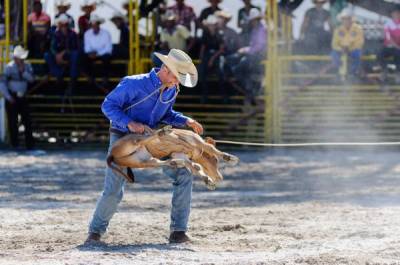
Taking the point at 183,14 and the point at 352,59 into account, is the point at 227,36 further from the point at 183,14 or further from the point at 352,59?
the point at 352,59

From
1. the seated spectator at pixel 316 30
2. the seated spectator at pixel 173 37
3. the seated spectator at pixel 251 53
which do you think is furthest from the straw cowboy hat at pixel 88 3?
the seated spectator at pixel 316 30

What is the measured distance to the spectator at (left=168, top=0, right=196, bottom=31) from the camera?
18.5 meters

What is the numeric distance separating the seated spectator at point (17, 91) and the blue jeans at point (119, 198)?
1054 cm

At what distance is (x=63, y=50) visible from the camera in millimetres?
18891

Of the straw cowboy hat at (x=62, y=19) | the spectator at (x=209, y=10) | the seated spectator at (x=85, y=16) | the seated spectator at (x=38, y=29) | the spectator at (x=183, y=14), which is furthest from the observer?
→ the seated spectator at (x=38, y=29)

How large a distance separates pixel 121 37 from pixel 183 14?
1310 millimetres

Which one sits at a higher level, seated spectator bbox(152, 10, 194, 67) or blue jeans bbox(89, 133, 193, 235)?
seated spectator bbox(152, 10, 194, 67)

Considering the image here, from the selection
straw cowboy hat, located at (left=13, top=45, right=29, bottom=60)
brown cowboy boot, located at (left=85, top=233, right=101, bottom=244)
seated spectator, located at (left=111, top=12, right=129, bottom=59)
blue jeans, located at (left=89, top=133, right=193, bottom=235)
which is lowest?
brown cowboy boot, located at (left=85, top=233, right=101, bottom=244)

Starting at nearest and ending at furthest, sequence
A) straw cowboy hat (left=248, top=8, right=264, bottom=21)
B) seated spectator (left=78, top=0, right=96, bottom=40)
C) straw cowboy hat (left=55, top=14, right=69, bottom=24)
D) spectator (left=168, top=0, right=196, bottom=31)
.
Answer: straw cowboy hat (left=248, top=8, right=264, bottom=21)
spectator (left=168, top=0, right=196, bottom=31)
straw cowboy hat (left=55, top=14, right=69, bottom=24)
seated spectator (left=78, top=0, right=96, bottom=40)

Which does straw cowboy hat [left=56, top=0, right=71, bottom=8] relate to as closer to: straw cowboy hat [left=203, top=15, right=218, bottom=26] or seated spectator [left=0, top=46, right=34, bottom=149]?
seated spectator [left=0, top=46, right=34, bottom=149]

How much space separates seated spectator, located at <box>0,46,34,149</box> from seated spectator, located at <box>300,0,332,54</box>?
190 inches

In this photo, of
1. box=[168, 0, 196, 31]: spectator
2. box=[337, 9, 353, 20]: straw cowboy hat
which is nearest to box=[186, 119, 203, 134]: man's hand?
box=[337, 9, 353, 20]: straw cowboy hat

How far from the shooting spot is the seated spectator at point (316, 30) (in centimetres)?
1798

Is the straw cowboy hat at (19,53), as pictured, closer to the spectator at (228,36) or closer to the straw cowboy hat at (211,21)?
the straw cowboy hat at (211,21)
